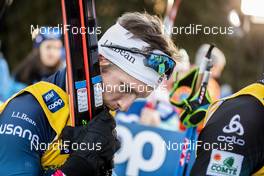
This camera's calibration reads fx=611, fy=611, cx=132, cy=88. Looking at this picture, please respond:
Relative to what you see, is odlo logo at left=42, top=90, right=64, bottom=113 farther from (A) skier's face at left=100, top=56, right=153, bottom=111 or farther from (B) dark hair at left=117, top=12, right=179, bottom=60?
(B) dark hair at left=117, top=12, right=179, bottom=60

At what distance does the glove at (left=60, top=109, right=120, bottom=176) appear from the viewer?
94.8 inches

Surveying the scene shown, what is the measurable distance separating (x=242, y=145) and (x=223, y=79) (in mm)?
16572

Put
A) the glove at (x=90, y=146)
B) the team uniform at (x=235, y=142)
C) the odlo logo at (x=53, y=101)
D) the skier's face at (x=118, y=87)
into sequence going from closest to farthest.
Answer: the team uniform at (x=235, y=142)
the glove at (x=90, y=146)
the odlo logo at (x=53, y=101)
the skier's face at (x=118, y=87)

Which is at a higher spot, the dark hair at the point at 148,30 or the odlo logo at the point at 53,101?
the dark hair at the point at 148,30

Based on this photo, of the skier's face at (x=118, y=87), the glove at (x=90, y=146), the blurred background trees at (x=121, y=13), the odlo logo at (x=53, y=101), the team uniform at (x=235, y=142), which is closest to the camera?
the team uniform at (x=235, y=142)

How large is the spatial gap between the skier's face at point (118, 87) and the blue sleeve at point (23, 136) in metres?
0.30

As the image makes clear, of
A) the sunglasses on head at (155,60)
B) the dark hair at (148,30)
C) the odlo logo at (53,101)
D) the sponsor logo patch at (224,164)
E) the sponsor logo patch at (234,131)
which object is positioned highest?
the dark hair at (148,30)

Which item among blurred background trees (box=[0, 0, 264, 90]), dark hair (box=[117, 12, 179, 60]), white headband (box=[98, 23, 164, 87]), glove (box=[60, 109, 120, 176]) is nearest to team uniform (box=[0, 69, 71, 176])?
glove (box=[60, 109, 120, 176])

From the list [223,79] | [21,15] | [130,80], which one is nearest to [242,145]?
[130,80]

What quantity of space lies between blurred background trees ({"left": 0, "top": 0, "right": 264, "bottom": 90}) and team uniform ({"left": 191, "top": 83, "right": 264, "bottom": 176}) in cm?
1230

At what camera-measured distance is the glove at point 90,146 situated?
241 centimetres

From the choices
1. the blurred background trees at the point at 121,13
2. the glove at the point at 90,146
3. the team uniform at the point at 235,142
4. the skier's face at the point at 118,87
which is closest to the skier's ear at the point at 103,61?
the skier's face at the point at 118,87

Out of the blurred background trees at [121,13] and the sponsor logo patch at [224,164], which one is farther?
the blurred background trees at [121,13]

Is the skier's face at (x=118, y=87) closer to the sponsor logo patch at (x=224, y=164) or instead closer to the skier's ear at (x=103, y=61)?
the skier's ear at (x=103, y=61)
